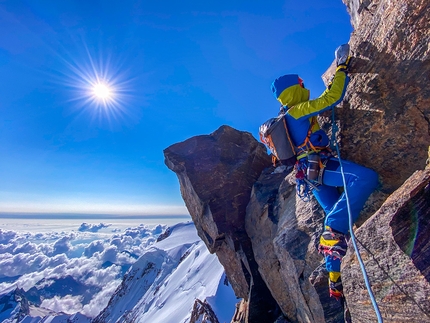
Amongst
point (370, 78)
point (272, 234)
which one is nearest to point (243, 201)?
point (272, 234)

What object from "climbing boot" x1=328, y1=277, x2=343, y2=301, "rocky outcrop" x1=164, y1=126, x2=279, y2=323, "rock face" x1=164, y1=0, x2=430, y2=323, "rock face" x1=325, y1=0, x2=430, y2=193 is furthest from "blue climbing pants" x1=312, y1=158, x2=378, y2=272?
"rocky outcrop" x1=164, y1=126, x2=279, y2=323

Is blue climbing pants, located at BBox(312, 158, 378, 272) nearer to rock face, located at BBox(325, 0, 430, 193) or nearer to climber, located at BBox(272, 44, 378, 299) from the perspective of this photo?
climber, located at BBox(272, 44, 378, 299)

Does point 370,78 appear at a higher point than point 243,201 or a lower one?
higher

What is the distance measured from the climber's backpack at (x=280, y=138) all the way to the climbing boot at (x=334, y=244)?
2.06 metres

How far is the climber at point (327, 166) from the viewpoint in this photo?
5.20 metres

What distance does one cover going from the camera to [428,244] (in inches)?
141

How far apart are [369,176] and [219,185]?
7.96 metres

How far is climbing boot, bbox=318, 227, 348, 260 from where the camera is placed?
5.09 metres

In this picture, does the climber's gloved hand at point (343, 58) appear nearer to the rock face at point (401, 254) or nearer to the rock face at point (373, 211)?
the rock face at point (373, 211)

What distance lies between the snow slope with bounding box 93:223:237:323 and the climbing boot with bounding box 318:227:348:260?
4410cm

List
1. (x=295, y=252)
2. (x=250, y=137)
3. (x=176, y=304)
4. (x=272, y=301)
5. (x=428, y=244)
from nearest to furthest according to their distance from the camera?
(x=428, y=244) < (x=295, y=252) < (x=272, y=301) < (x=250, y=137) < (x=176, y=304)

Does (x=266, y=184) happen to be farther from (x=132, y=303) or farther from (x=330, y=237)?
(x=132, y=303)

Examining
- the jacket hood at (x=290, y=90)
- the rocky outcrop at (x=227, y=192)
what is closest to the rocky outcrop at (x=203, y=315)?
the rocky outcrop at (x=227, y=192)

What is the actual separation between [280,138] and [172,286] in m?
102
